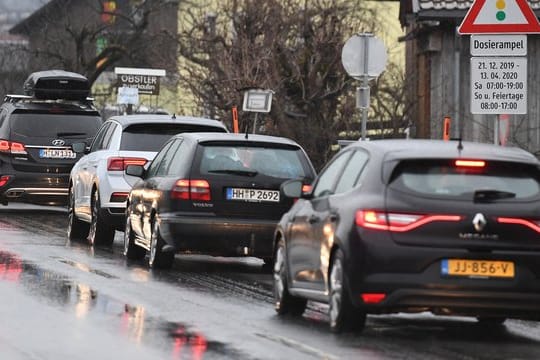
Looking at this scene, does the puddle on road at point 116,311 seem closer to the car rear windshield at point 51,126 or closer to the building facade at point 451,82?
the car rear windshield at point 51,126

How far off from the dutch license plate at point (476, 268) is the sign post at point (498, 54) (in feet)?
14.5

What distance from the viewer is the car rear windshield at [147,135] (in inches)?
887

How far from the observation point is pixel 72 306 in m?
14.7

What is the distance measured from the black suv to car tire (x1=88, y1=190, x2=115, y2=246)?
627cm

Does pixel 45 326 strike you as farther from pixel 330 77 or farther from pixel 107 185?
pixel 330 77

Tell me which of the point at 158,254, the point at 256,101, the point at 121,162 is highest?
the point at 256,101

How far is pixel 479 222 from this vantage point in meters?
12.8

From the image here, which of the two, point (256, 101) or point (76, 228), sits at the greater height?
point (256, 101)

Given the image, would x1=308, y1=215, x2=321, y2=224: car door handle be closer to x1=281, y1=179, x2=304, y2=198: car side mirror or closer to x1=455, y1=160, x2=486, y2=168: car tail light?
x1=281, y1=179, x2=304, y2=198: car side mirror

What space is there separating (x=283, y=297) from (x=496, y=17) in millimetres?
4052

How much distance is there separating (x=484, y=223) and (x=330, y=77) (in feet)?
86.6

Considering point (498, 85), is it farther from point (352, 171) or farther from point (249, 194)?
point (352, 171)

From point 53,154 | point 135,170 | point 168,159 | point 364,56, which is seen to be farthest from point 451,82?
point 168,159

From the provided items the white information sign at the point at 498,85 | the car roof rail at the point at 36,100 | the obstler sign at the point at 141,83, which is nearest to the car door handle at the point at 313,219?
the white information sign at the point at 498,85
